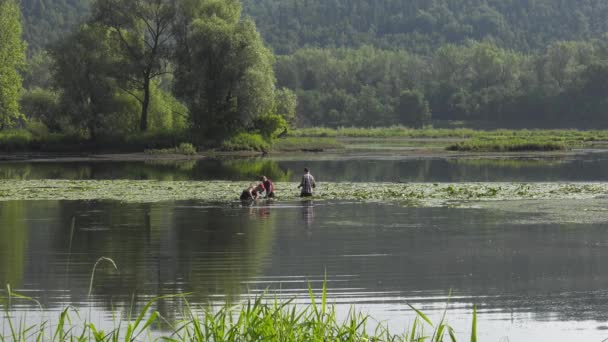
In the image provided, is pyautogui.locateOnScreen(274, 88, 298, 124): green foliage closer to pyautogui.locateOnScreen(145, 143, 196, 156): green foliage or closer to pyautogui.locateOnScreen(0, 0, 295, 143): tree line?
pyautogui.locateOnScreen(0, 0, 295, 143): tree line

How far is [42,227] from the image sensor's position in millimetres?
27344

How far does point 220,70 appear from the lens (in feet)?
242

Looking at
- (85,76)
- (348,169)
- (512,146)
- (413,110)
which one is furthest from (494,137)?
(413,110)

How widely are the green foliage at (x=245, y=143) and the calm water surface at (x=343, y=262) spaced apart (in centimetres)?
4513


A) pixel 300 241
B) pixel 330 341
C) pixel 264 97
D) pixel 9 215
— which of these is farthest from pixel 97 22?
pixel 330 341

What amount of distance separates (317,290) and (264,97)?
56744 millimetres

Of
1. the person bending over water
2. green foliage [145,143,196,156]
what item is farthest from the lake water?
green foliage [145,143,196,156]

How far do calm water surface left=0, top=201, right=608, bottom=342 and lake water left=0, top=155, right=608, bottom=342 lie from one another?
0.11ft

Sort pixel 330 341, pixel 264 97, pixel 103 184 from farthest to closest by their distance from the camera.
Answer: pixel 264 97
pixel 103 184
pixel 330 341

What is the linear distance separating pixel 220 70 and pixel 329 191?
36.7 meters

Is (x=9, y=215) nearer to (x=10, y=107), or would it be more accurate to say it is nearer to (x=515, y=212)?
(x=515, y=212)

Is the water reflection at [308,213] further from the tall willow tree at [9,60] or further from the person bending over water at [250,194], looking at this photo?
the tall willow tree at [9,60]

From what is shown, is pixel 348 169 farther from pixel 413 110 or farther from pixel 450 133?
pixel 413 110

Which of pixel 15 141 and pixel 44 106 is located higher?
pixel 44 106
